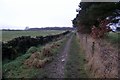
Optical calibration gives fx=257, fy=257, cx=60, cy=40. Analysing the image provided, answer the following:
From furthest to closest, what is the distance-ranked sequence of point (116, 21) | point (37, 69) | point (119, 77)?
point (116, 21) → point (37, 69) → point (119, 77)

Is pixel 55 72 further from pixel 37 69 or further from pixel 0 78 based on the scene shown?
pixel 0 78

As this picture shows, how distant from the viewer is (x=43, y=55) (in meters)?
23.7

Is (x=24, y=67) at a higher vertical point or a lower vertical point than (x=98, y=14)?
lower

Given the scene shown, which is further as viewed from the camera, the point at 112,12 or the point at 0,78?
the point at 112,12

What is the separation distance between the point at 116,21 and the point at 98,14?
84.7 inches

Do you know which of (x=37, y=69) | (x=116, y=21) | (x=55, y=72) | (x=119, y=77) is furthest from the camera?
(x=116, y=21)

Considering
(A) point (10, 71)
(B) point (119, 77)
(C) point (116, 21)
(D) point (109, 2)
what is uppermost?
(D) point (109, 2)

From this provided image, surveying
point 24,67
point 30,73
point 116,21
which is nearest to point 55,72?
point 30,73

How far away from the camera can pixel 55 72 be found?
16141mm

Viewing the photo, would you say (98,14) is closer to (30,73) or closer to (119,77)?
(30,73)

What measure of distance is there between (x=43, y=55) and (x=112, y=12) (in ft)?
26.7

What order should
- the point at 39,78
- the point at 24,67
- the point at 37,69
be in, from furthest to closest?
the point at 24,67, the point at 37,69, the point at 39,78

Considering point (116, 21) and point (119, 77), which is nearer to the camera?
point (119, 77)

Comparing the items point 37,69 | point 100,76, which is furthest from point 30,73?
point 100,76
